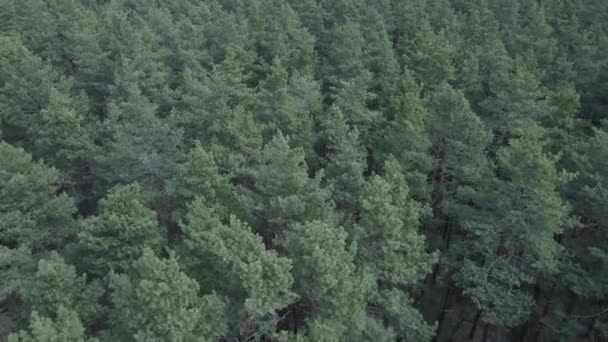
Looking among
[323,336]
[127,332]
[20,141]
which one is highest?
[323,336]

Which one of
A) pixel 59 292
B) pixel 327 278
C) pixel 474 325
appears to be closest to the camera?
pixel 327 278

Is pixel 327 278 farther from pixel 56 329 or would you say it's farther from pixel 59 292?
pixel 59 292

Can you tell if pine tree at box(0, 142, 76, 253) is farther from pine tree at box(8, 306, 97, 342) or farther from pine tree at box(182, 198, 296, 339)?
pine tree at box(8, 306, 97, 342)

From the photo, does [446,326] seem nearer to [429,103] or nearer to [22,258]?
[429,103]

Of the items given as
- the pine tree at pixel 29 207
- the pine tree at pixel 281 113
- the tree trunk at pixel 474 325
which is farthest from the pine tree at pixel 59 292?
the tree trunk at pixel 474 325

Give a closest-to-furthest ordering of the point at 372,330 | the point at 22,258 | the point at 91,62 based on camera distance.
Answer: the point at 372,330, the point at 22,258, the point at 91,62

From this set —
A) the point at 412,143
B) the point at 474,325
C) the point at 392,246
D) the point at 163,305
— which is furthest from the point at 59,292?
the point at 474,325

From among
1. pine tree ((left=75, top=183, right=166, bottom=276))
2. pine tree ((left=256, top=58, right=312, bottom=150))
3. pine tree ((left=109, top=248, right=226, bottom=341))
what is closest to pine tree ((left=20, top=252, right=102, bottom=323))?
pine tree ((left=75, top=183, right=166, bottom=276))

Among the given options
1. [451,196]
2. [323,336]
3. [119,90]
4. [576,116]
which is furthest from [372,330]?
[576,116]
